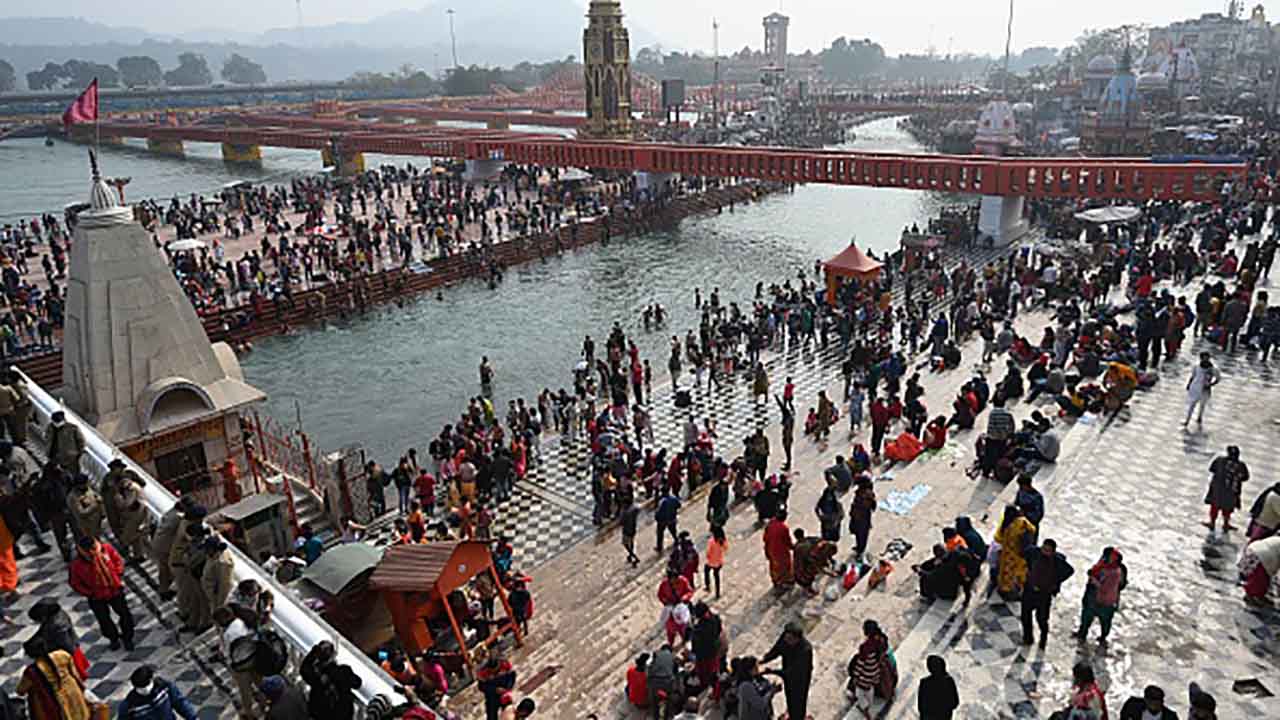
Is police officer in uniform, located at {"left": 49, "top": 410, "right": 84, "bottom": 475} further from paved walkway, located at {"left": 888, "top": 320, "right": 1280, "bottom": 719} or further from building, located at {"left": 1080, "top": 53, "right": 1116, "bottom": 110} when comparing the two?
building, located at {"left": 1080, "top": 53, "right": 1116, "bottom": 110}

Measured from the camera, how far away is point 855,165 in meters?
38.2

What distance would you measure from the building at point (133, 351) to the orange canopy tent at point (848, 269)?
1800 cm

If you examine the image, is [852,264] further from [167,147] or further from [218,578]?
[167,147]

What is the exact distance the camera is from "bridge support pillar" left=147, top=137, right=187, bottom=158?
84188mm

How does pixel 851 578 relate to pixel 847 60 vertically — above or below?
below

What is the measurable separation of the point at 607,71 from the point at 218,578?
2069 inches

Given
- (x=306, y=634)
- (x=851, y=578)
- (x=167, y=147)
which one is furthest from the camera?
(x=167, y=147)

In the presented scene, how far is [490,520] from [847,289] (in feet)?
48.0

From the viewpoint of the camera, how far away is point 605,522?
47.2 feet

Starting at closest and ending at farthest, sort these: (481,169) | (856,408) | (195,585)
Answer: (195,585) < (856,408) < (481,169)

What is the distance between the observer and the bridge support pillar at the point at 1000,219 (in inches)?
1347

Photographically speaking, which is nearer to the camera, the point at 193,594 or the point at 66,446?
the point at 193,594

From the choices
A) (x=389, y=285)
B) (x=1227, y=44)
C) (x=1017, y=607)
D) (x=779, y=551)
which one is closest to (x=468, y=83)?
(x=1227, y=44)

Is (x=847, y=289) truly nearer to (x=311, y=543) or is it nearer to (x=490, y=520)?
(x=490, y=520)
